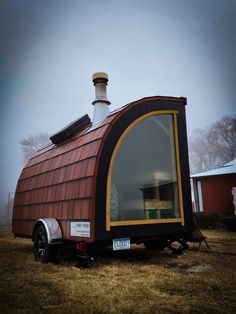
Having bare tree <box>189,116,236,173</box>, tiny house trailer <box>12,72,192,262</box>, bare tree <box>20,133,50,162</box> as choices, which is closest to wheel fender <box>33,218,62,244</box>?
tiny house trailer <box>12,72,192,262</box>

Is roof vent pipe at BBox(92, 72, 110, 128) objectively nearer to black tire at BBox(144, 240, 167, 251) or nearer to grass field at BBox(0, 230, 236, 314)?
black tire at BBox(144, 240, 167, 251)

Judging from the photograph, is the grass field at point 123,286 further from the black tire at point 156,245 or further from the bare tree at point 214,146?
the bare tree at point 214,146

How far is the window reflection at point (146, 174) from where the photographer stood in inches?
237

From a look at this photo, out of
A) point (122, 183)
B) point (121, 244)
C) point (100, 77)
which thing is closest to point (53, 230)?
point (121, 244)

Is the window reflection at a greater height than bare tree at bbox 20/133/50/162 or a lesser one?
lesser

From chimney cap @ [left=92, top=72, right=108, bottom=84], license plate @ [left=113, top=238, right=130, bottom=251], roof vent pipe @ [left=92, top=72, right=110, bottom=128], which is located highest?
chimney cap @ [left=92, top=72, right=108, bottom=84]

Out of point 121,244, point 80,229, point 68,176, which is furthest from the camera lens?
point 68,176

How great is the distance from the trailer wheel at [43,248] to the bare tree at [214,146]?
34010 mm

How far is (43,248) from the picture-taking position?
264 inches

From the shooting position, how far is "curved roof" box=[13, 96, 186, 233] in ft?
19.0

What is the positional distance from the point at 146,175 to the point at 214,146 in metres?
37.7

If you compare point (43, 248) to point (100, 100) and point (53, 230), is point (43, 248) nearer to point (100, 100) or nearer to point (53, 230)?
point (53, 230)

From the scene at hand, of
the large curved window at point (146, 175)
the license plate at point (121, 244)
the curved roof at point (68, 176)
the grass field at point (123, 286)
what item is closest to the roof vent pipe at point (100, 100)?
the curved roof at point (68, 176)

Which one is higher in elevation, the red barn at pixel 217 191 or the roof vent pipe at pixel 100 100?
the roof vent pipe at pixel 100 100
